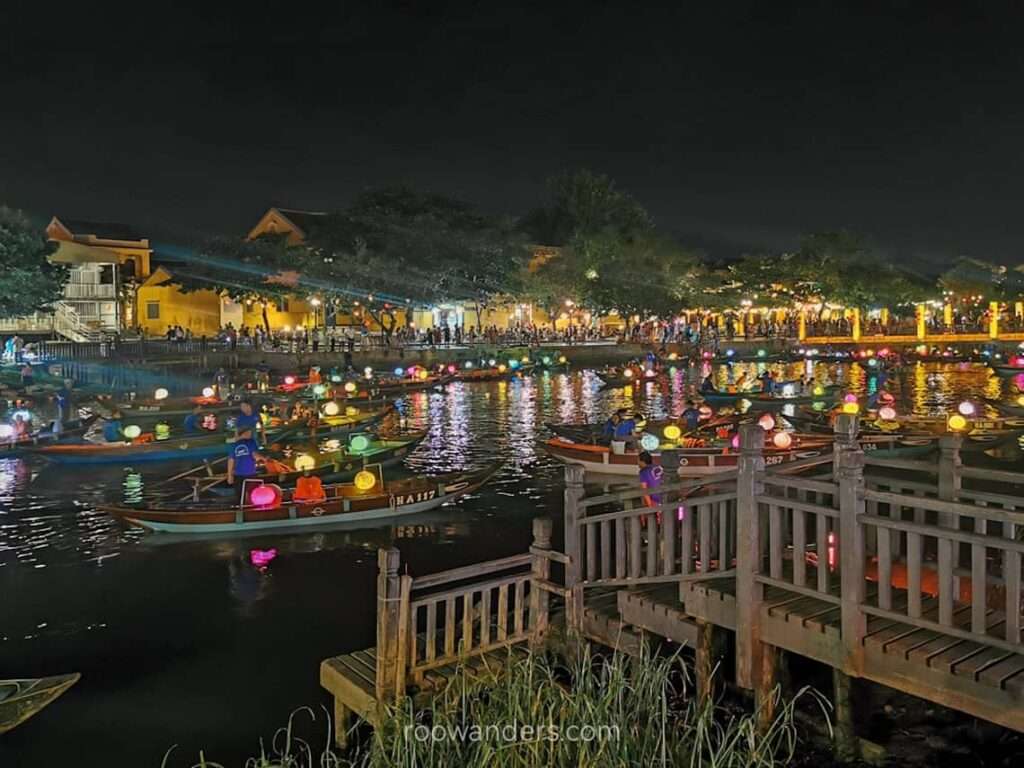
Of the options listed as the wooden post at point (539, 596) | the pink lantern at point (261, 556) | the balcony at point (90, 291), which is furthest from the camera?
the balcony at point (90, 291)

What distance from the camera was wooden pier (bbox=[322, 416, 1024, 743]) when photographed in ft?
21.2

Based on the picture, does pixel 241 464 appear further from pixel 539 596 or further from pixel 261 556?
pixel 539 596

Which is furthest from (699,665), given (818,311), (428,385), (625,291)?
(818,311)

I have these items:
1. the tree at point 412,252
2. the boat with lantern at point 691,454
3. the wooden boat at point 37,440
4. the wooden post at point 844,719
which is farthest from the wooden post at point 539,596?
the tree at point 412,252

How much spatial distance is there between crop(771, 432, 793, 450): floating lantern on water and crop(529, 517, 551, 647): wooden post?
13.5 meters

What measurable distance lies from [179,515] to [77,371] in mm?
29150

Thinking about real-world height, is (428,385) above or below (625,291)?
below

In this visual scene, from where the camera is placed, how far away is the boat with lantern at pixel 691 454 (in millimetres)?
20172

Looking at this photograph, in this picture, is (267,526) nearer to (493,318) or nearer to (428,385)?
(428,385)

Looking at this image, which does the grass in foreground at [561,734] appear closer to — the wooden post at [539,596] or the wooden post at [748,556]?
the wooden post at [748,556]

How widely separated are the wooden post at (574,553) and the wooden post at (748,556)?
1.72 meters

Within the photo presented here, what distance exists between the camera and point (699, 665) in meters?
8.25

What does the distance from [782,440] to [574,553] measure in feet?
44.8

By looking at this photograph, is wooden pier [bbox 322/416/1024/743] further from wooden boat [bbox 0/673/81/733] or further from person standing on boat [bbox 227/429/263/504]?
person standing on boat [bbox 227/429/263/504]
